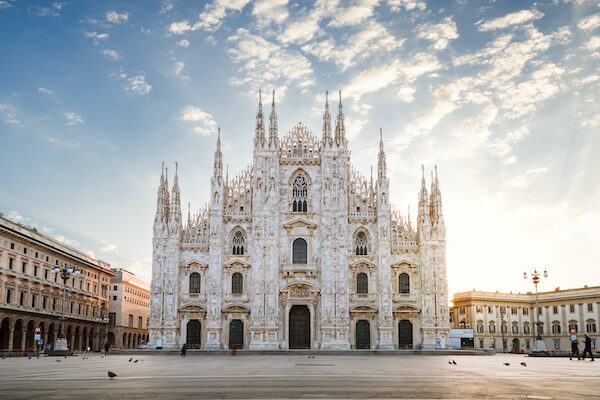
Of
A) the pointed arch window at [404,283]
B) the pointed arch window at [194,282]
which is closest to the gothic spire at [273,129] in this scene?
the pointed arch window at [194,282]

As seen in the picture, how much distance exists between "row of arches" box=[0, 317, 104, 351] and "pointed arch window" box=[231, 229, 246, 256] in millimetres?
18086

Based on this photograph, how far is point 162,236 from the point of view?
54688 mm

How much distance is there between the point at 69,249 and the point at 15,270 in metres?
14.7

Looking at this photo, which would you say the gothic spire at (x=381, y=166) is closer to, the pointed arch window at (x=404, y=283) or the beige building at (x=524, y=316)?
the pointed arch window at (x=404, y=283)

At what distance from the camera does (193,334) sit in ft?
177

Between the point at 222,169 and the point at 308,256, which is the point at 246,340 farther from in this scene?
the point at 222,169

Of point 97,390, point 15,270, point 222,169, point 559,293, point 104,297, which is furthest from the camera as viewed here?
point 559,293

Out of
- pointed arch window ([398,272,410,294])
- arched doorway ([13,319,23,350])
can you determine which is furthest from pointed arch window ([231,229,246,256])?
arched doorway ([13,319,23,350])

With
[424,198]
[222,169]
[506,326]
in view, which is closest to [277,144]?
[222,169]

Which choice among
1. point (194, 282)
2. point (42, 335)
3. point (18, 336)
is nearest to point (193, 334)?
point (194, 282)

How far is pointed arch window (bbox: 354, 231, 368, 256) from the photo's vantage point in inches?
2170

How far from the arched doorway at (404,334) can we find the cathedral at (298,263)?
0.09 metres

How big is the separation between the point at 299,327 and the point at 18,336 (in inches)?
1038

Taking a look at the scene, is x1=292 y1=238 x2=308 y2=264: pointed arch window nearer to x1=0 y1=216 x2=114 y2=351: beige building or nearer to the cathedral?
the cathedral
